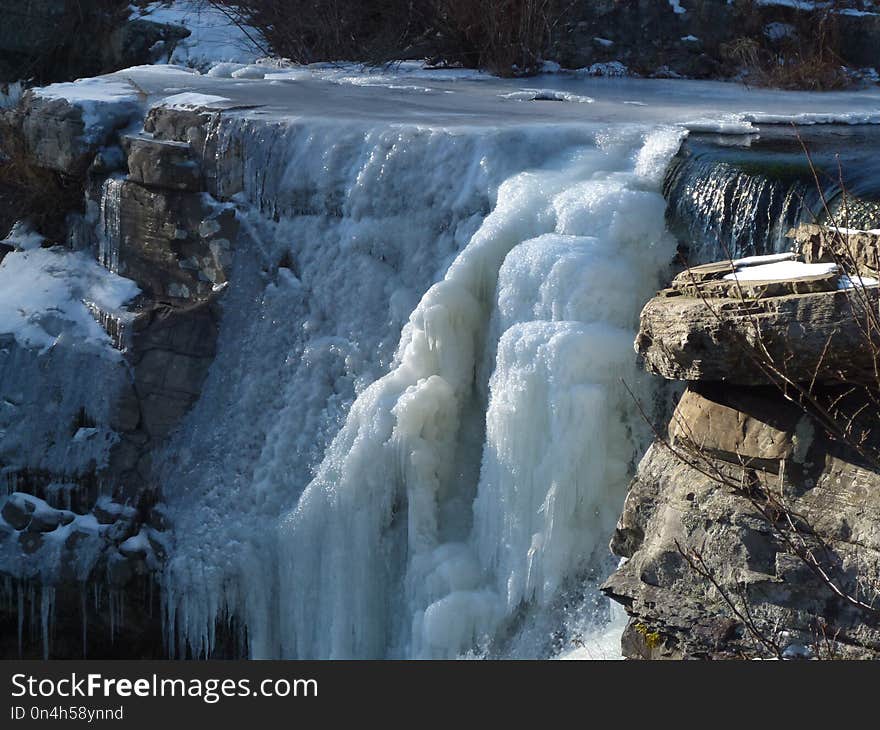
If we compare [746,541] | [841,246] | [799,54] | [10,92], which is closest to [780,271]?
[841,246]

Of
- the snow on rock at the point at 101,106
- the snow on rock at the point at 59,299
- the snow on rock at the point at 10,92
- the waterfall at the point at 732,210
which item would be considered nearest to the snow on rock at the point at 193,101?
the snow on rock at the point at 101,106

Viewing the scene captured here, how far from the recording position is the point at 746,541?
4.35m

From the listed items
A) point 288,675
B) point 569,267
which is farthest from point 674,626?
point 569,267

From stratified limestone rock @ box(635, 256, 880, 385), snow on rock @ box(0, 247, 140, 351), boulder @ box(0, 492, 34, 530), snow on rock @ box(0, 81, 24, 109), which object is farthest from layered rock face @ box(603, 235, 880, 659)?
snow on rock @ box(0, 81, 24, 109)

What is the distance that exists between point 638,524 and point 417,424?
168 cm

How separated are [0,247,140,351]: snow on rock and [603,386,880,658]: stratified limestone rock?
4.33 meters

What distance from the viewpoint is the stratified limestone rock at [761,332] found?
405 centimetres

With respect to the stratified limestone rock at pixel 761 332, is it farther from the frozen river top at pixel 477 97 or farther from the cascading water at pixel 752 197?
the frozen river top at pixel 477 97

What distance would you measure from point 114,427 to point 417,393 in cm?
234

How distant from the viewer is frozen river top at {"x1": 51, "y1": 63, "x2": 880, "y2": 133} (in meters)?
7.95

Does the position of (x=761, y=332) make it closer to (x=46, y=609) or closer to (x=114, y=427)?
(x=114, y=427)

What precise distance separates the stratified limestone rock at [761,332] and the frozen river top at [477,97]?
10.1ft

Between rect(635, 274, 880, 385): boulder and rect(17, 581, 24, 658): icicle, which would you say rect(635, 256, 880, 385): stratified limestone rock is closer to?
rect(635, 274, 880, 385): boulder

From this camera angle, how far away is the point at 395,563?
645 centimetres
